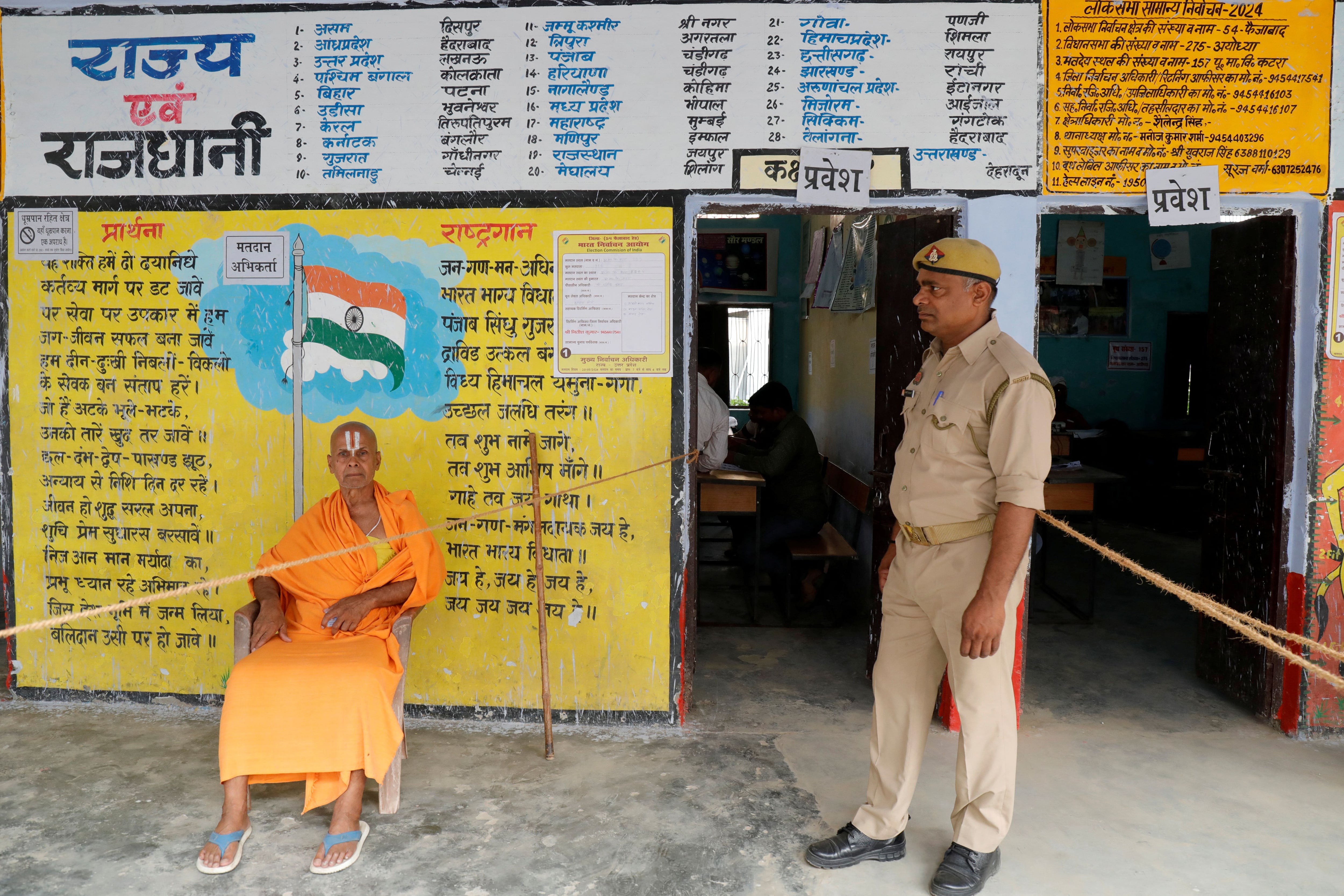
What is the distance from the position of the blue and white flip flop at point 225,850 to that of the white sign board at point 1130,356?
28.9ft

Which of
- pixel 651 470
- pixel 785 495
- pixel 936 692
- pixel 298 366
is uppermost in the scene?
pixel 298 366

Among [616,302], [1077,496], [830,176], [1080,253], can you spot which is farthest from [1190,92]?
[1080,253]

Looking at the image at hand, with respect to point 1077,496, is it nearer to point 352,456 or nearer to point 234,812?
point 352,456

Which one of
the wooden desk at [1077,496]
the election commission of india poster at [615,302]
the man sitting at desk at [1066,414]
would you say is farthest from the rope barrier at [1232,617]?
the man sitting at desk at [1066,414]

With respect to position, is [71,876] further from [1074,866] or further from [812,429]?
[812,429]

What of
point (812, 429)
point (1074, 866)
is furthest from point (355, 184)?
point (812, 429)

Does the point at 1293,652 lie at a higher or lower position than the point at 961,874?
higher

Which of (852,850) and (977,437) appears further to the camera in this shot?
(852,850)

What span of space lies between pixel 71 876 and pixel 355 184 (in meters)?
2.56

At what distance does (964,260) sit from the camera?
105 inches

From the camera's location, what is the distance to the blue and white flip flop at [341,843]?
110 inches

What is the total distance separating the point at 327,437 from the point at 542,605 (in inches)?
45.6

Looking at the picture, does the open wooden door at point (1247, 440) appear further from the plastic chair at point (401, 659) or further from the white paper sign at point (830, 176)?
the plastic chair at point (401, 659)

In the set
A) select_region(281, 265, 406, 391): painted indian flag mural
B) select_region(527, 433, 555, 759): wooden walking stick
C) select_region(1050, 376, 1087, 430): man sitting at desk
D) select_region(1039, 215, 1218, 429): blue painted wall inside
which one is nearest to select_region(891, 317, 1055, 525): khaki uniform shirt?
select_region(527, 433, 555, 759): wooden walking stick
